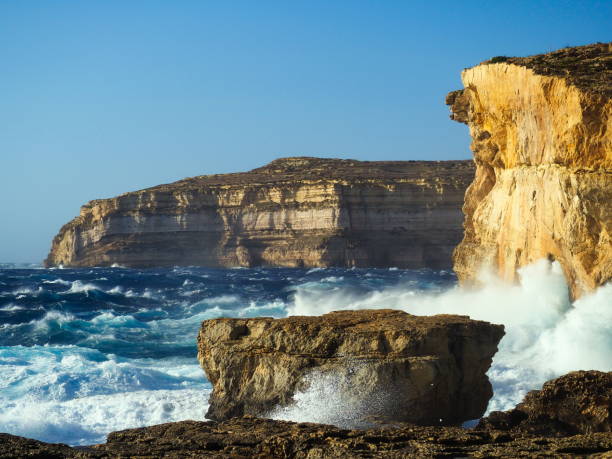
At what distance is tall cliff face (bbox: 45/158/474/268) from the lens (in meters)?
71.2

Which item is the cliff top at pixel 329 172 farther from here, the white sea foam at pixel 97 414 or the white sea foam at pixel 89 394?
the white sea foam at pixel 97 414

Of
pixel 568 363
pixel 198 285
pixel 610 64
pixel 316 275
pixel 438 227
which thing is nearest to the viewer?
pixel 568 363

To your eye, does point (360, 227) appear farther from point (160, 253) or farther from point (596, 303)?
point (596, 303)

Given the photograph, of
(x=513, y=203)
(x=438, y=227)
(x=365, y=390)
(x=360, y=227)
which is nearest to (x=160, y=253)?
(x=360, y=227)

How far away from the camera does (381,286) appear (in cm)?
4538

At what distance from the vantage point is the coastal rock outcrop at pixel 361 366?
28.3ft

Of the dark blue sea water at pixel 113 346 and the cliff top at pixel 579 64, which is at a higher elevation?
the cliff top at pixel 579 64

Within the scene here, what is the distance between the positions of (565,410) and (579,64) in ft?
48.3

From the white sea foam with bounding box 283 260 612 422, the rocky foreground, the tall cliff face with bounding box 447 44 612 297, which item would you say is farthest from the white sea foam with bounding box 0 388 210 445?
the tall cliff face with bounding box 447 44 612 297

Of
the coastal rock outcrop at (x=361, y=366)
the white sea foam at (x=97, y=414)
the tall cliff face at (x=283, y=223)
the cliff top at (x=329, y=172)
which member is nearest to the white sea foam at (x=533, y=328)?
the coastal rock outcrop at (x=361, y=366)

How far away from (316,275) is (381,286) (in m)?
13.8

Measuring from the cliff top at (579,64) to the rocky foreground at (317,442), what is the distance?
12603 mm

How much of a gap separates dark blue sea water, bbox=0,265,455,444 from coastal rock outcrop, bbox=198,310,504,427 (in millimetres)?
2111

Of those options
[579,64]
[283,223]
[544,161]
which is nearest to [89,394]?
[544,161]
